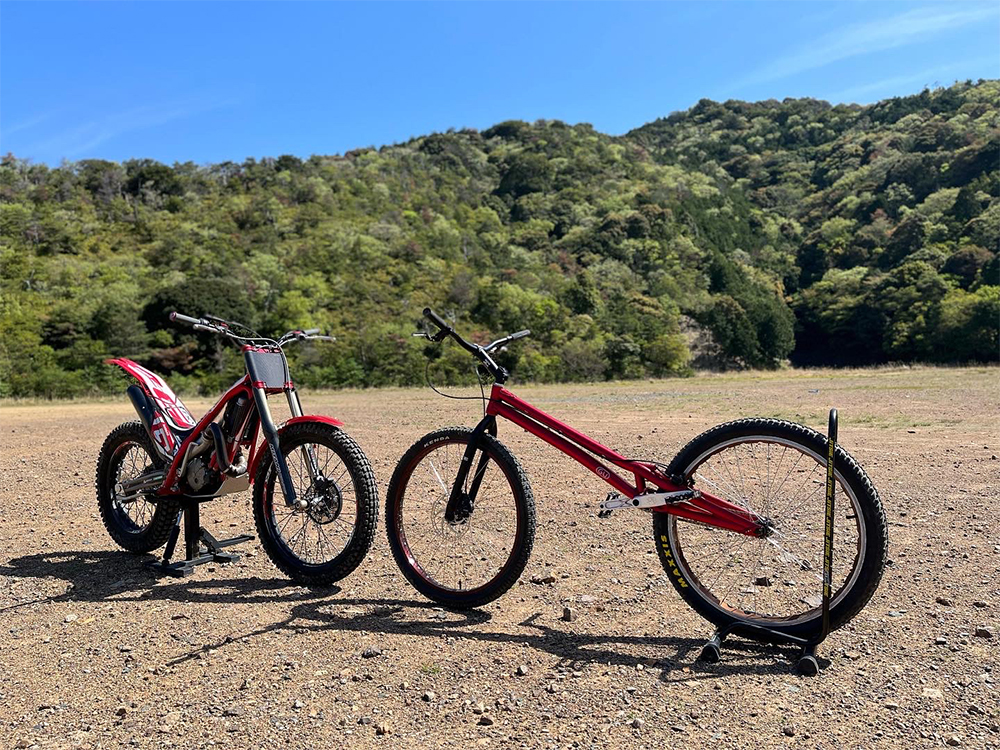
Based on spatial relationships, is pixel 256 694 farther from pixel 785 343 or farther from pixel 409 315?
pixel 785 343

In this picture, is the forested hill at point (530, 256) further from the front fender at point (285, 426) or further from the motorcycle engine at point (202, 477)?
the front fender at point (285, 426)

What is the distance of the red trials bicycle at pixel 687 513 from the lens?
3045 mm

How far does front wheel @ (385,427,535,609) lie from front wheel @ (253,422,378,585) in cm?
17

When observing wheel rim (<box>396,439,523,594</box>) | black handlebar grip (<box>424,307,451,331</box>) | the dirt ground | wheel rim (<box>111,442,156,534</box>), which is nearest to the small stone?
the dirt ground

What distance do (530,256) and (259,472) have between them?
76106mm

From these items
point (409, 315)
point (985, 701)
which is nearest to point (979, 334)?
point (409, 315)

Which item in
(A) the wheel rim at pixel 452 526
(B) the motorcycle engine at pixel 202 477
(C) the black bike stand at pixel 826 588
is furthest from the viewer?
(B) the motorcycle engine at pixel 202 477

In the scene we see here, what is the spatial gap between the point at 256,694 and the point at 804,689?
2.06 meters

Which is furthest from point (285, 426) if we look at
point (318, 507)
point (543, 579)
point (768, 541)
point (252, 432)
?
point (768, 541)

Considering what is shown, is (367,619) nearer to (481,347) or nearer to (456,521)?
(456,521)

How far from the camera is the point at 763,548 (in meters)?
4.09

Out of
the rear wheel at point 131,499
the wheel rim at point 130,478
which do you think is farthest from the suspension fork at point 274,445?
the wheel rim at point 130,478

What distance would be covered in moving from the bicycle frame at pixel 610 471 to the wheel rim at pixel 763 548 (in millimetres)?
101

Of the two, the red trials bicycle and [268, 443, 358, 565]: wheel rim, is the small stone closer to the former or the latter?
the red trials bicycle
